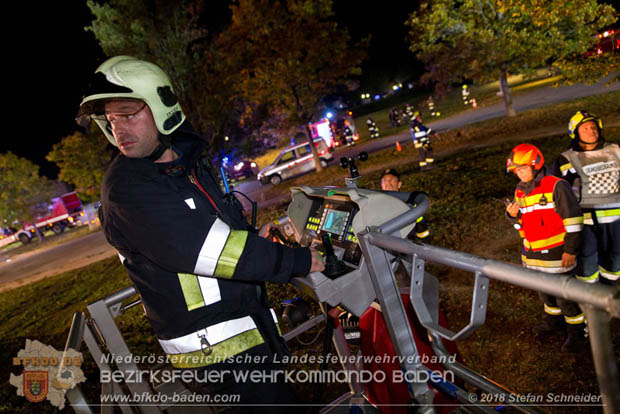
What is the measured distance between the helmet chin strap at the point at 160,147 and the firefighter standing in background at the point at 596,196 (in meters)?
4.05

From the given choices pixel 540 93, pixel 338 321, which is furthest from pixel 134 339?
pixel 540 93

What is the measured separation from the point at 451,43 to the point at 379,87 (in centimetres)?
4934

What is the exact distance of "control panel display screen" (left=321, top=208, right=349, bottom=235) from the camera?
114 inches

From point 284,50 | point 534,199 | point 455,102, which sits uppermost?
point 284,50

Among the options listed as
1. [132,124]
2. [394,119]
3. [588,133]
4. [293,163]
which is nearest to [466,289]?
[588,133]

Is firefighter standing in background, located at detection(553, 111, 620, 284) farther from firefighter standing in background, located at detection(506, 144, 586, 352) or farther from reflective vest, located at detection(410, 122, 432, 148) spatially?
reflective vest, located at detection(410, 122, 432, 148)

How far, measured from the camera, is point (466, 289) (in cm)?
544

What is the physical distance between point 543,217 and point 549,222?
0.25 ft

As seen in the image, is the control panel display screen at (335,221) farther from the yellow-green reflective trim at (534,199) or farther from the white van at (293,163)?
the white van at (293,163)

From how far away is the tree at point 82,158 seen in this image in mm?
26875

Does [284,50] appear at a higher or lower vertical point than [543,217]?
higher

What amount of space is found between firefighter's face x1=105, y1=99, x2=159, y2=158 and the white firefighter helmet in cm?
6

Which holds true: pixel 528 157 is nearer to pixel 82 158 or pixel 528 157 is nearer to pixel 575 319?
pixel 575 319

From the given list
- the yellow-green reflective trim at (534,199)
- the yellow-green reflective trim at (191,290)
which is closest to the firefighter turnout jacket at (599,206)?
the yellow-green reflective trim at (534,199)
